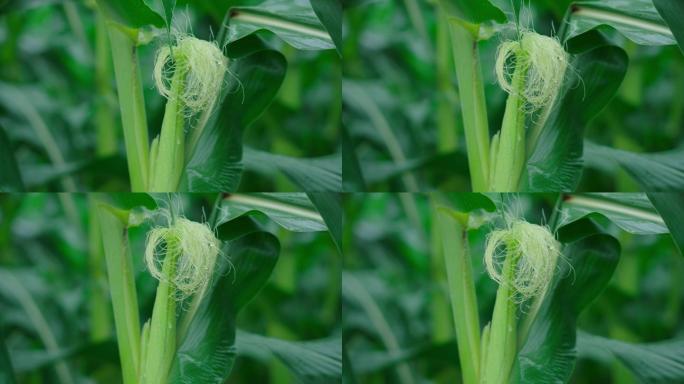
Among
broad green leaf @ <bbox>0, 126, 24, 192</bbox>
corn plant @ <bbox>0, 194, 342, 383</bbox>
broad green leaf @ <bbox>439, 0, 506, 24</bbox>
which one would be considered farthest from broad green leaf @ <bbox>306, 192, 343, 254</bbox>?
broad green leaf @ <bbox>0, 126, 24, 192</bbox>

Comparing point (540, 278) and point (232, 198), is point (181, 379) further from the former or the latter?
point (540, 278)

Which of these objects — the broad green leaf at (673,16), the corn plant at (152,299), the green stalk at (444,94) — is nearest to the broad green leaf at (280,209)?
the corn plant at (152,299)

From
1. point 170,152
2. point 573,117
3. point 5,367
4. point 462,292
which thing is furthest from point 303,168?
point 5,367

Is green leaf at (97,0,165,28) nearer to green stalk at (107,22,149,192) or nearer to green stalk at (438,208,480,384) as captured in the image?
green stalk at (107,22,149,192)

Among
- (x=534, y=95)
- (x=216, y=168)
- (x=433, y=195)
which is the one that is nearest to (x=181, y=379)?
(x=216, y=168)

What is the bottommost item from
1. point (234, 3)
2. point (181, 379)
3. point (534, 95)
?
point (181, 379)

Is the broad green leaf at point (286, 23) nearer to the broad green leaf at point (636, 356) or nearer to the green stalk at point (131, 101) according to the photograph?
the green stalk at point (131, 101)
